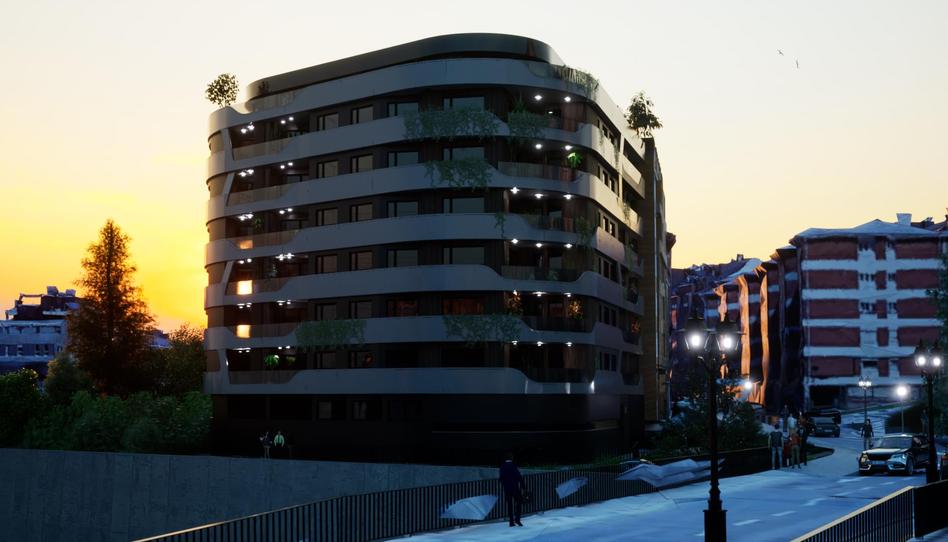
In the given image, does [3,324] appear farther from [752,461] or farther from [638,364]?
[752,461]

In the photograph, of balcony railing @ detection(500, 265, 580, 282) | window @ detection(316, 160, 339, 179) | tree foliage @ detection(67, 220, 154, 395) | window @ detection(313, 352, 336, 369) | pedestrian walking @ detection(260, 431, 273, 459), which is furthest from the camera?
tree foliage @ detection(67, 220, 154, 395)

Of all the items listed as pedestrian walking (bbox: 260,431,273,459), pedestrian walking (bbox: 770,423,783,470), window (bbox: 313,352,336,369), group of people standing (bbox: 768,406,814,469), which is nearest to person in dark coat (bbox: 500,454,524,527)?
pedestrian walking (bbox: 770,423,783,470)

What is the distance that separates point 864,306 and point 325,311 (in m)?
70.5

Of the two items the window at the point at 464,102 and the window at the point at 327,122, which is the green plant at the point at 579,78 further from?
the window at the point at 327,122

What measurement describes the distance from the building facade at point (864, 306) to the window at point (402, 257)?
65852 mm

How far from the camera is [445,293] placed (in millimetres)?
65375

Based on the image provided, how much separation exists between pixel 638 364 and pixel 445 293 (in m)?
25.5

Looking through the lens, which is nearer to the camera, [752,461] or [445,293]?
[752,461]

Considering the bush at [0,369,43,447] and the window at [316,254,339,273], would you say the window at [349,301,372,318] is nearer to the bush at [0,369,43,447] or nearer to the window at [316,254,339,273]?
the window at [316,254,339,273]

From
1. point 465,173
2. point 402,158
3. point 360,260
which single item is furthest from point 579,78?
point 360,260

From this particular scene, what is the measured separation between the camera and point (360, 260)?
68.6 metres

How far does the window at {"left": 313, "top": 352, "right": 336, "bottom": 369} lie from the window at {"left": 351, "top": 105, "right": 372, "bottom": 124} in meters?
14.6

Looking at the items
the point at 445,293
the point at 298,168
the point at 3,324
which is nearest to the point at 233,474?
the point at 445,293

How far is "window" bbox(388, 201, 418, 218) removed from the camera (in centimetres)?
6719
